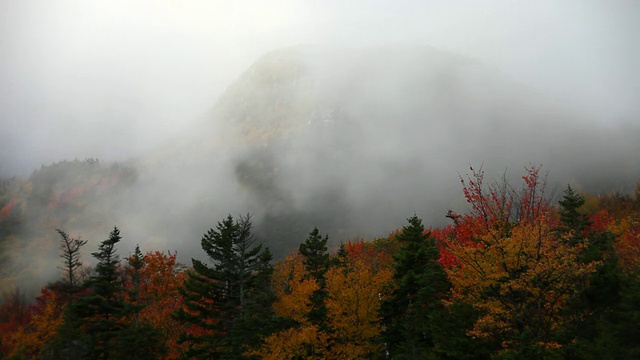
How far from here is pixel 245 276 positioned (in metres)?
32.8

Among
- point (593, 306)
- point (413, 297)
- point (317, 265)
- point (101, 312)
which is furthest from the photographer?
point (317, 265)

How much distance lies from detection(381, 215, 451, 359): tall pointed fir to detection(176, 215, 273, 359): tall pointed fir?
33.5 feet

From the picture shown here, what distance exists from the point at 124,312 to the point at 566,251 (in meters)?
30.8

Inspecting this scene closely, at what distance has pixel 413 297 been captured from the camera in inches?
1220

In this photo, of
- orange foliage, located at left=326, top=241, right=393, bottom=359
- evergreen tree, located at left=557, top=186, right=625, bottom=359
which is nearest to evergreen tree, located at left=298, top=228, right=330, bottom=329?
orange foliage, located at left=326, top=241, right=393, bottom=359

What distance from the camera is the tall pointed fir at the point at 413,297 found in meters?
27.5

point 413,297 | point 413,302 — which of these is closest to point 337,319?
point 413,302

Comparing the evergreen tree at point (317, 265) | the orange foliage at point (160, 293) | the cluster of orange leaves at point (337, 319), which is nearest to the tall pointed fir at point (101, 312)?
the cluster of orange leaves at point (337, 319)

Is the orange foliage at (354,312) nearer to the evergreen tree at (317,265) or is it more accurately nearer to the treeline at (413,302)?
the treeline at (413,302)

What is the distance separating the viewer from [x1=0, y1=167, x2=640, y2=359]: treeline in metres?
17.2

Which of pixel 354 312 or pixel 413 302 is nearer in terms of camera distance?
pixel 413 302

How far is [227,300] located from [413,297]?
15.0m

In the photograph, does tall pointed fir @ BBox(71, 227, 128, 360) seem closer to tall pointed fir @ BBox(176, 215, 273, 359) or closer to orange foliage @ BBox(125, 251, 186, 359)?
tall pointed fir @ BBox(176, 215, 273, 359)

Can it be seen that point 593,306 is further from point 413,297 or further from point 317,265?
point 317,265
